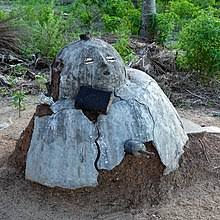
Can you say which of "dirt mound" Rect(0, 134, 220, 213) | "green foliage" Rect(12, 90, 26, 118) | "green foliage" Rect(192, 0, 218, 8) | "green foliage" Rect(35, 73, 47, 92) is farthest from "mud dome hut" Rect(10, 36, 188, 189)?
"green foliage" Rect(192, 0, 218, 8)

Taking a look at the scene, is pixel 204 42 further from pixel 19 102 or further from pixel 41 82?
pixel 19 102

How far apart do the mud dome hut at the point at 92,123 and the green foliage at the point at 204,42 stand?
9.52 ft

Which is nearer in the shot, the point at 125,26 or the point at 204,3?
the point at 125,26

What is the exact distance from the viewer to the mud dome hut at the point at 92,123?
4.10 m

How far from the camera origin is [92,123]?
4145mm

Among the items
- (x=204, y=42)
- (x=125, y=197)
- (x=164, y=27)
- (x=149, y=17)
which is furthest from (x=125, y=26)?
(x=125, y=197)

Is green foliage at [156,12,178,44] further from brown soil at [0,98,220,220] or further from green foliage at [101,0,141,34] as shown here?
brown soil at [0,98,220,220]

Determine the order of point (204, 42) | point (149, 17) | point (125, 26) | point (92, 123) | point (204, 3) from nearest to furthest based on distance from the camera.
→ point (92, 123)
point (204, 42)
point (149, 17)
point (125, 26)
point (204, 3)

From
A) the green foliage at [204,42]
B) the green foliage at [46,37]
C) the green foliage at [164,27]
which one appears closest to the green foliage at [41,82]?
the green foliage at [46,37]

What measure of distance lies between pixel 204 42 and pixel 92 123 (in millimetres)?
3413

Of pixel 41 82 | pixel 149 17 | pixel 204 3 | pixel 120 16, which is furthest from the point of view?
pixel 204 3

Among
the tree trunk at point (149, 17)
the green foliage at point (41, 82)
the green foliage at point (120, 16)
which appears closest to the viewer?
the green foliage at point (41, 82)

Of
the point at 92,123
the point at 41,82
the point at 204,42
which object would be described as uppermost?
the point at 92,123

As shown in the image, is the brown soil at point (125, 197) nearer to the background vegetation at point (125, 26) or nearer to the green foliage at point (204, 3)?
the background vegetation at point (125, 26)
